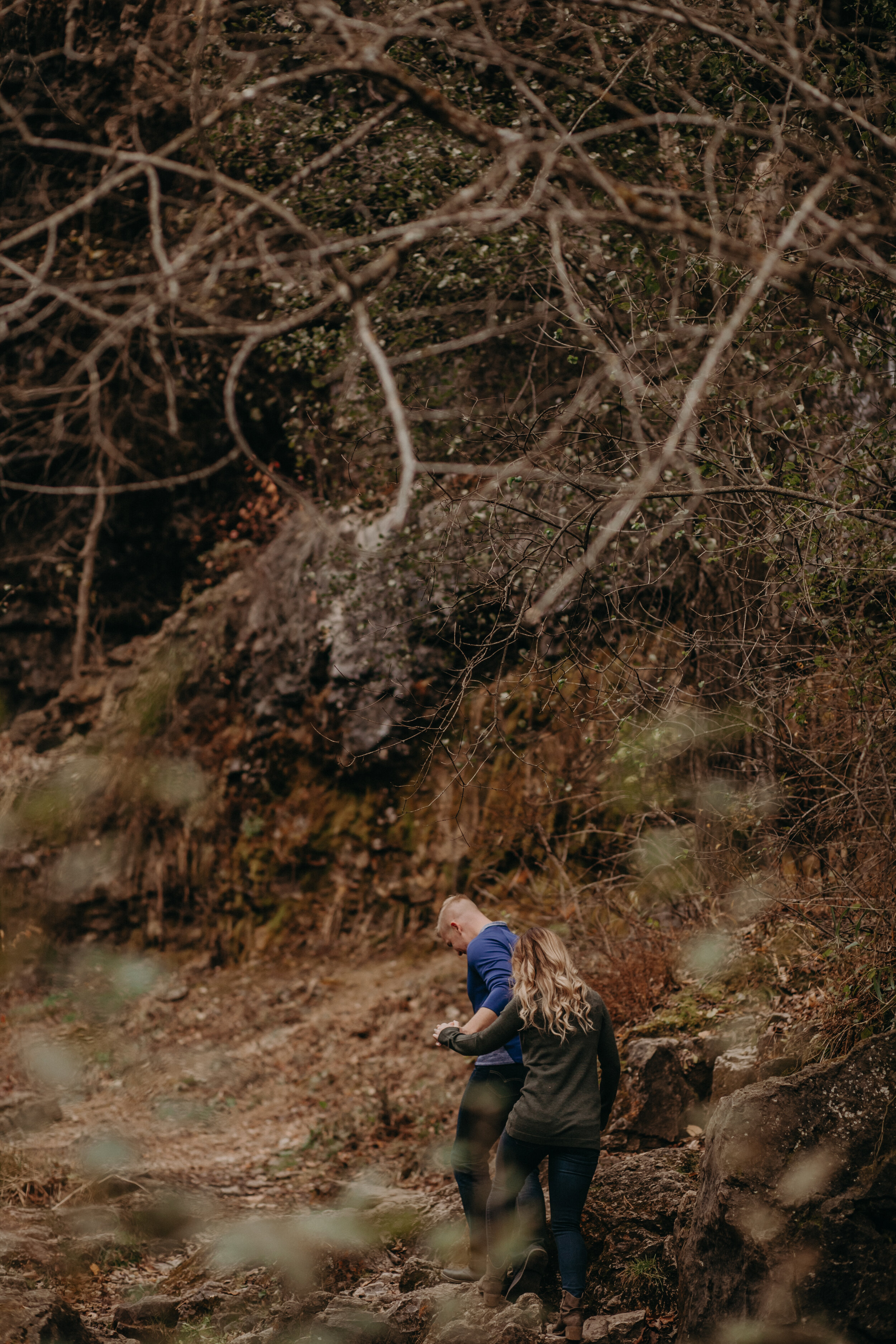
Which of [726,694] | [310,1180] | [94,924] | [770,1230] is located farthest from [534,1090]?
[94,924]

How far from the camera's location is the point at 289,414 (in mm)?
11508

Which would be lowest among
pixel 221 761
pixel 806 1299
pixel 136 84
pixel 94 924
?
pixel 94 924

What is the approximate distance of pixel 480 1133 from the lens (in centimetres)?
499

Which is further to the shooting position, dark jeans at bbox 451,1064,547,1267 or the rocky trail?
dark jeans at bbox 451,1064,547,1267

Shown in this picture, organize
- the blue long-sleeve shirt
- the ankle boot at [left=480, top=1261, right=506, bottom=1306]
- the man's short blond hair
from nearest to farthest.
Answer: the ankle boot at [left=480, top=1261, right=506, bottom=1306]
the blue long-sleeve shirt
the man's short blond hair

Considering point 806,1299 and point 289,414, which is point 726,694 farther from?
point 289,414

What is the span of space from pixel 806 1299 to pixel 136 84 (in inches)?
475

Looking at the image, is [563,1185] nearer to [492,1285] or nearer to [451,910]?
[492,1285]

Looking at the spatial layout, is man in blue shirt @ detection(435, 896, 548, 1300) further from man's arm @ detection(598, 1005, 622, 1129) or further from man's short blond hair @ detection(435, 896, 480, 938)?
man's arm @ detection(598, 1005, 622, 1129)

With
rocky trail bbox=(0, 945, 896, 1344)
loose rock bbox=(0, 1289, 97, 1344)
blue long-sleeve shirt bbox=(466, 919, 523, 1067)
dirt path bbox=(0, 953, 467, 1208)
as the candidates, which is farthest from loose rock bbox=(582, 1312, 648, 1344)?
dirt path bbox=(0, 953, 467, 1208)

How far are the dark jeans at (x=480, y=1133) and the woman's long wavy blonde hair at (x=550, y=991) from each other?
1.86 feet

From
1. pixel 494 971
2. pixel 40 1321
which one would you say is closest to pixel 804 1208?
pixel 494 971

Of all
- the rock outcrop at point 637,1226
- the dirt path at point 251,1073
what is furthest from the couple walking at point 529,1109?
the dirt path at point 251,1073

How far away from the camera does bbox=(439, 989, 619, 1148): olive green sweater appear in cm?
451
